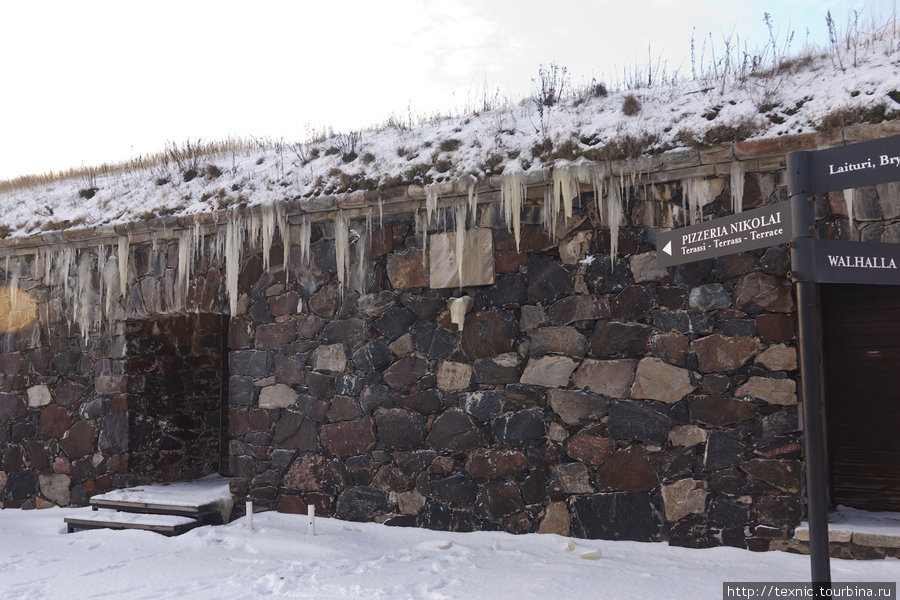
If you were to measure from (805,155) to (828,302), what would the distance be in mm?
2479

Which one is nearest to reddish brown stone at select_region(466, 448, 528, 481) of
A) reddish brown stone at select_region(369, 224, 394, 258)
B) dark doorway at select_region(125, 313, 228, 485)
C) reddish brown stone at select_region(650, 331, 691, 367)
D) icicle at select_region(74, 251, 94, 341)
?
reddish brown stone at select_region(650, 331, 691, 367)

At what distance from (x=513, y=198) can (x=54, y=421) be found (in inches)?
195

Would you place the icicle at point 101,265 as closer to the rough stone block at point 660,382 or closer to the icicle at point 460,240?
the icicle at point 460,240

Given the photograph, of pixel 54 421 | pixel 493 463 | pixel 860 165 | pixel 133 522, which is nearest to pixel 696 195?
pixel 860 165

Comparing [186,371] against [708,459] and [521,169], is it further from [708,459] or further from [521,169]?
[708,459]

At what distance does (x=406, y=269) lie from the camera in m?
5.51

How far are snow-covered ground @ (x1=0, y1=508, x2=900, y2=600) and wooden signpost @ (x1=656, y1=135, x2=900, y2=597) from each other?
130 cm

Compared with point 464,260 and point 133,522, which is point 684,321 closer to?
point 464,260

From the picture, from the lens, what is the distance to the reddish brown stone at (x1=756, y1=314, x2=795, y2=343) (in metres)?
4.37

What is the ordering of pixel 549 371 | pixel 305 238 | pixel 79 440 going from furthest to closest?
pixel 79 440, pixel 305 238, pixel 549 371

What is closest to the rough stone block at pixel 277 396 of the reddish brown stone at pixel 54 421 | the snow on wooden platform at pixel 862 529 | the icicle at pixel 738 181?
the reddish brown stone at pixel 54 421

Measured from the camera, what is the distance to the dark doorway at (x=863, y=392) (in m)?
4.74

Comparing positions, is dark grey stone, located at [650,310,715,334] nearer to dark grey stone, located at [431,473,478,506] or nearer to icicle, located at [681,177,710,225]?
icicle, located at [681,177,710,225]

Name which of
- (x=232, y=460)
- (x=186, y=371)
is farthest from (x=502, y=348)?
(x=186, y=371)
